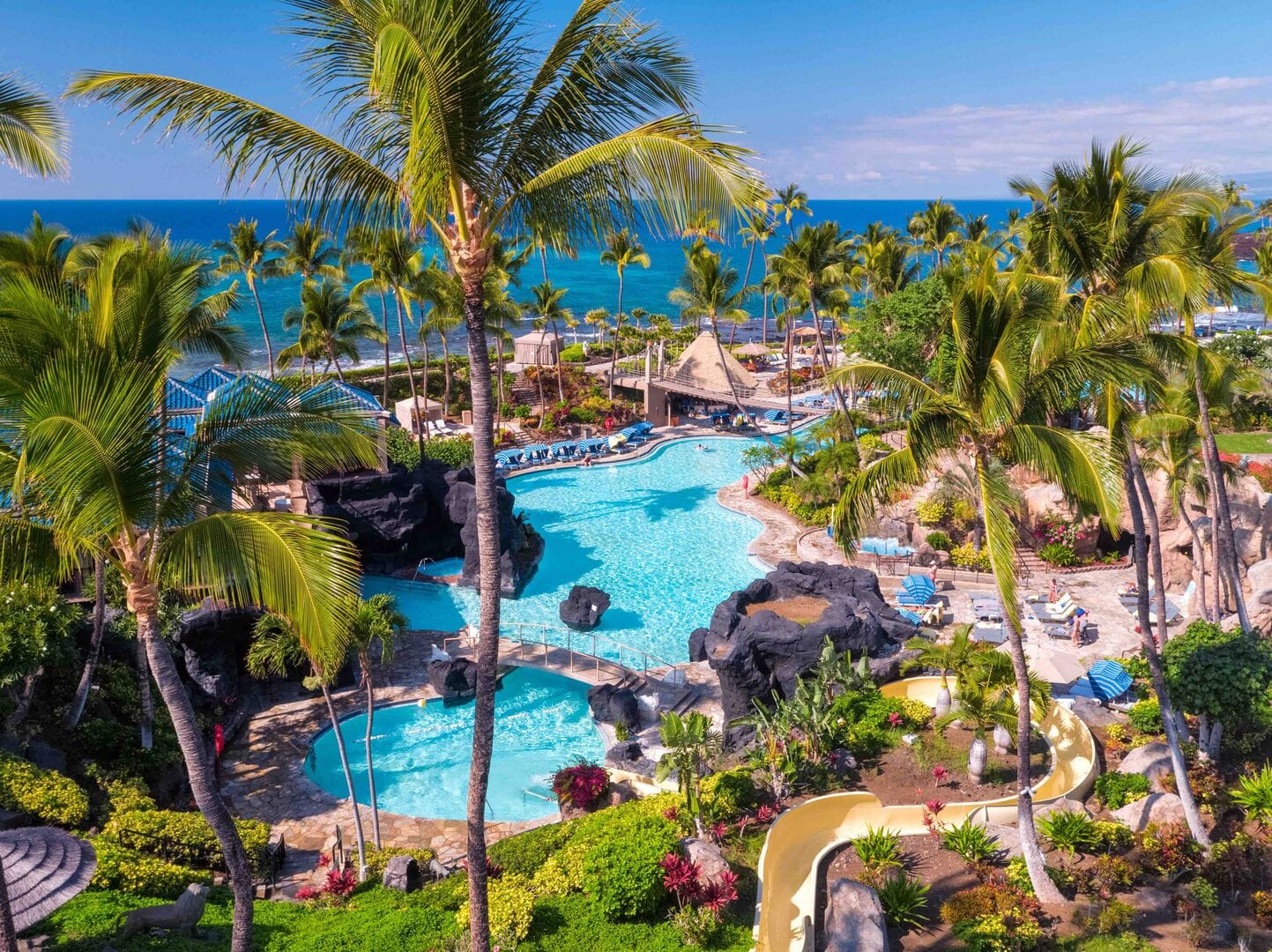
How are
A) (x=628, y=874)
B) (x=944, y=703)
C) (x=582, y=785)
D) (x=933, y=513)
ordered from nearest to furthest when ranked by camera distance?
(x=628, y=874) < (x=582, y=785) < (x=944, y=703) < (x=933, y=513)

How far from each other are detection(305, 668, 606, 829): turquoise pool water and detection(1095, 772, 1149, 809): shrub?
950 cm

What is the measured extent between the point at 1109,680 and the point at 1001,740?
145 inches

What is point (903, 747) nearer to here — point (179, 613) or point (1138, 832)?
point (1138, 832)

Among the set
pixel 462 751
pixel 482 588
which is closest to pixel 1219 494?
→ pixel 482 588

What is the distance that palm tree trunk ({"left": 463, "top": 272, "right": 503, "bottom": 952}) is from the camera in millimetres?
8156

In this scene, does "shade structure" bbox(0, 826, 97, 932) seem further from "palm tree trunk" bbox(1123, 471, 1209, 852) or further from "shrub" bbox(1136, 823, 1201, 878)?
"palm tree trunk" bbox(1123, 471, 1209, 852)

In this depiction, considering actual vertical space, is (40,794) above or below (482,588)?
below

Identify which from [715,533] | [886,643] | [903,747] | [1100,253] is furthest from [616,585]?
[1100,253]

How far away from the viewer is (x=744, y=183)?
6.89 meters

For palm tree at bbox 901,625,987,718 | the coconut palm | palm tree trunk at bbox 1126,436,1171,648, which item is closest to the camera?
palm tree trunk at bbox 1126,436,1171,648

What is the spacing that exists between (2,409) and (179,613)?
Answer: 40.9 feet

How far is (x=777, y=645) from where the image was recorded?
18.9 m

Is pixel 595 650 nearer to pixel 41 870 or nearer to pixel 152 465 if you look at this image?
pixel 41 870

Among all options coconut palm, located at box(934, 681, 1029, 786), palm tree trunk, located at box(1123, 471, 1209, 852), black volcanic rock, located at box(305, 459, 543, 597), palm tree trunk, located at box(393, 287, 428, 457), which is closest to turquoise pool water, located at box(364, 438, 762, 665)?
black volcanic rock, located at box(305, 459, 543, 597)
